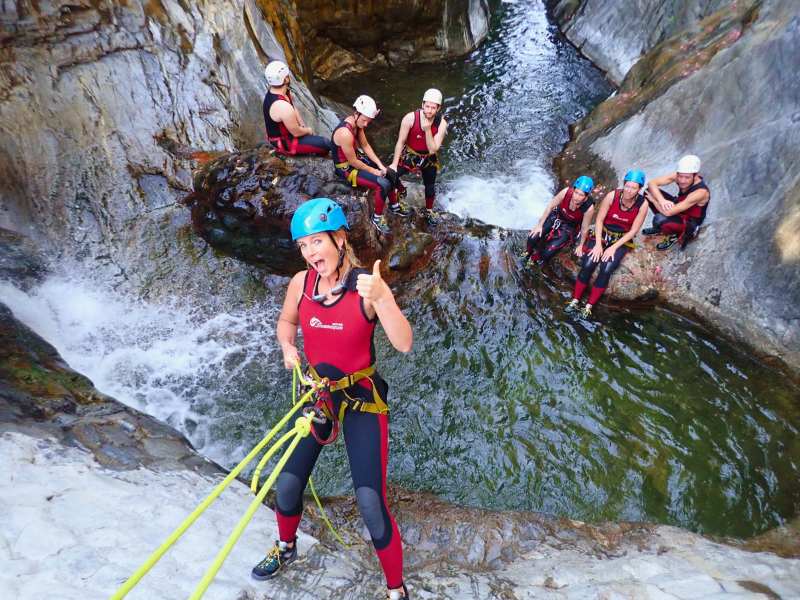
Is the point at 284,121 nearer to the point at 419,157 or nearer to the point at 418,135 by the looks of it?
the point at 418,135

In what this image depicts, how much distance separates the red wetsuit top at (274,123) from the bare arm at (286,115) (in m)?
0.05

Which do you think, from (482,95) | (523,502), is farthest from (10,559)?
(482,95)

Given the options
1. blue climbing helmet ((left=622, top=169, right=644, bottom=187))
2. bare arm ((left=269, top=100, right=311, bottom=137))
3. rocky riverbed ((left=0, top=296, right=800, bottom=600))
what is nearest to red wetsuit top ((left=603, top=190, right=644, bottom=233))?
blue climbing helmet ((left=622, top=169, right=644, bottom=187))

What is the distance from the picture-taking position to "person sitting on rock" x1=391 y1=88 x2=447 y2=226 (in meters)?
5.69

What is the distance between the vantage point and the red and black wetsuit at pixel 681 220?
580 cm

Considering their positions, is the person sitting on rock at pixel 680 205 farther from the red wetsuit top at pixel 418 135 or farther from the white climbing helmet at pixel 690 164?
the red wetsuit top at pixel 418 135

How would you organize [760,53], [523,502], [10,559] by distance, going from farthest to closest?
[760,53] < [523,502] < [10,559]

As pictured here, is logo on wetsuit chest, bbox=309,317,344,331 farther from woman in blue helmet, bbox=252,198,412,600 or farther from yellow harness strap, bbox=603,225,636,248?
yellow harness strap, bbox=603,225,636,248

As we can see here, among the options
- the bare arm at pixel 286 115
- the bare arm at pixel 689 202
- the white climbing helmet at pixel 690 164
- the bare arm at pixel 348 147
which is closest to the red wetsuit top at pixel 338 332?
the bare arm at pixel 348 147

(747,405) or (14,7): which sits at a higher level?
(14,7)

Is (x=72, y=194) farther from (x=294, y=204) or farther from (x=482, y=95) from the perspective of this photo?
(x=482, y=95)

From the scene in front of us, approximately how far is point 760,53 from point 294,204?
22.3ft

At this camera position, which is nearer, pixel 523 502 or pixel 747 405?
pixel 523 502

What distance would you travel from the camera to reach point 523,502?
4117mm
